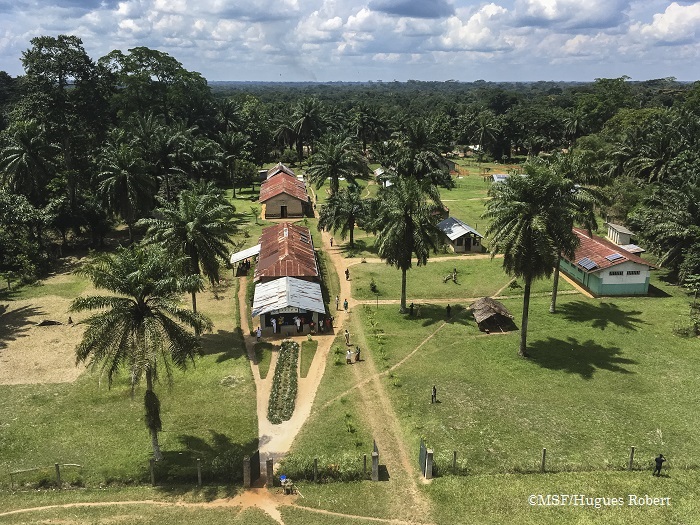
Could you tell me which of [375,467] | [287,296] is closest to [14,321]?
[287,296]

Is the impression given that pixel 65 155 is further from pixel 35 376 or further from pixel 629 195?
pixel 629 195

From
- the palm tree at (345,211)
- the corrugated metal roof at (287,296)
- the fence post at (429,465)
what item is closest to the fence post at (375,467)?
the fence post at (429,465)

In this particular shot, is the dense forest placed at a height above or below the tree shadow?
above

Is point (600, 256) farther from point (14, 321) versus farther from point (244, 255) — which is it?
point (14, 321)

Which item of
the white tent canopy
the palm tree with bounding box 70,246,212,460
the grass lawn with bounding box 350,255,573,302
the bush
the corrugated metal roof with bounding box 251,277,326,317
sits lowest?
the bush

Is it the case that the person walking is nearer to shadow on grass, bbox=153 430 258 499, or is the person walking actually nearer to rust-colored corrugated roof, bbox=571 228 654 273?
shadow on grass, bbox=153 430 258 499

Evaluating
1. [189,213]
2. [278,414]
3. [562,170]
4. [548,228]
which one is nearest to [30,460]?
[278,414]

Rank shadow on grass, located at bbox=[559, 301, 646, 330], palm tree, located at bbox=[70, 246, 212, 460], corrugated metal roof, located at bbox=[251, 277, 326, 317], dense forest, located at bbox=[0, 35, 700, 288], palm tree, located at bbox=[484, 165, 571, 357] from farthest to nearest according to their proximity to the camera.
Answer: dense forest, located at bbox=[0, 35, 700, 288], shadow on grass, located at bbox=[559, 301, 646, 330], corrugated metal roof, located at bbox=[251, 277, 326, 317], palm tree, located at bbox=[484, 165, 571, 357], palm tree, located at bbox=[70, 246, 212, 460]

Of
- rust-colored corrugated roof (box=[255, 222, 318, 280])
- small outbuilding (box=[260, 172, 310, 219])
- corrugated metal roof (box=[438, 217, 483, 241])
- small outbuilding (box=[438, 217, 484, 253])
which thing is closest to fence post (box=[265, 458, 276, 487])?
rust-colored corrugated roof (box=[255, 222, 318, 280])
